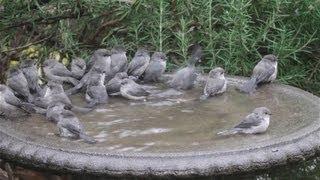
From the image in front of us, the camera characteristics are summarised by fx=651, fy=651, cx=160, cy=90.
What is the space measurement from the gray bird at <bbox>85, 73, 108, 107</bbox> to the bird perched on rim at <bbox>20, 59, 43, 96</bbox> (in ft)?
0.69

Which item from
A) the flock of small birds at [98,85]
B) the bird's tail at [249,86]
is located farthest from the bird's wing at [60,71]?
the bird's tail at [249,86]

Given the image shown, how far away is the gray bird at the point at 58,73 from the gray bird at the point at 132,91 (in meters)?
0.34

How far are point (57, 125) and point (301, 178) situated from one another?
95 centimetres

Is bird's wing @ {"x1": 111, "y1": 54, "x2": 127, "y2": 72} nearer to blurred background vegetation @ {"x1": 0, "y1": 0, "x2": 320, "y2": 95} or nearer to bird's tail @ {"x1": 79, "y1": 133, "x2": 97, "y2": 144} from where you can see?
blurred background vegetation @ {"x1": 0, "y1": 0, "x2": 320, "y2": 95}

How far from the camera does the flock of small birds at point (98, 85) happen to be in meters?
2.38

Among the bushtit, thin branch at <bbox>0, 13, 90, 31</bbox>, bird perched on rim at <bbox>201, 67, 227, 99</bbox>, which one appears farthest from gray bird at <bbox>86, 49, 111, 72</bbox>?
thin branch at <bbox>0, 13, 90, 31</bbox>

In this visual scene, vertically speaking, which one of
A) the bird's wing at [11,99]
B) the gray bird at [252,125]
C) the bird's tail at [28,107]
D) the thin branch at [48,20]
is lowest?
the thin branch at [48,20]

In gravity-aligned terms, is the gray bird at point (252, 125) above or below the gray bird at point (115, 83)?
above

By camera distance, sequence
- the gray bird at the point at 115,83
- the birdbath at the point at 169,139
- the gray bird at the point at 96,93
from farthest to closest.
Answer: the gray bird at the point at 115,83
the gray bird at the point at 96,93
the birdbath at the point at 169,139

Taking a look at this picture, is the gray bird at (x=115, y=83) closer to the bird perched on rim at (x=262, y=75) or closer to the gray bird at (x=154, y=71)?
the gray bird at (x=154, y=71)

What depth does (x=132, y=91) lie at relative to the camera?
288cm

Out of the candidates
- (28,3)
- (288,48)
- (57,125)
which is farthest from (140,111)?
(28,3)

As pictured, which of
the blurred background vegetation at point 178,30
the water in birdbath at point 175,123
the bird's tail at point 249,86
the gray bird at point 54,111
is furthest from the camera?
the blurred background vegetation at point 178,30

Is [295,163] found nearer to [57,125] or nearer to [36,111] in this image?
[57,125]
